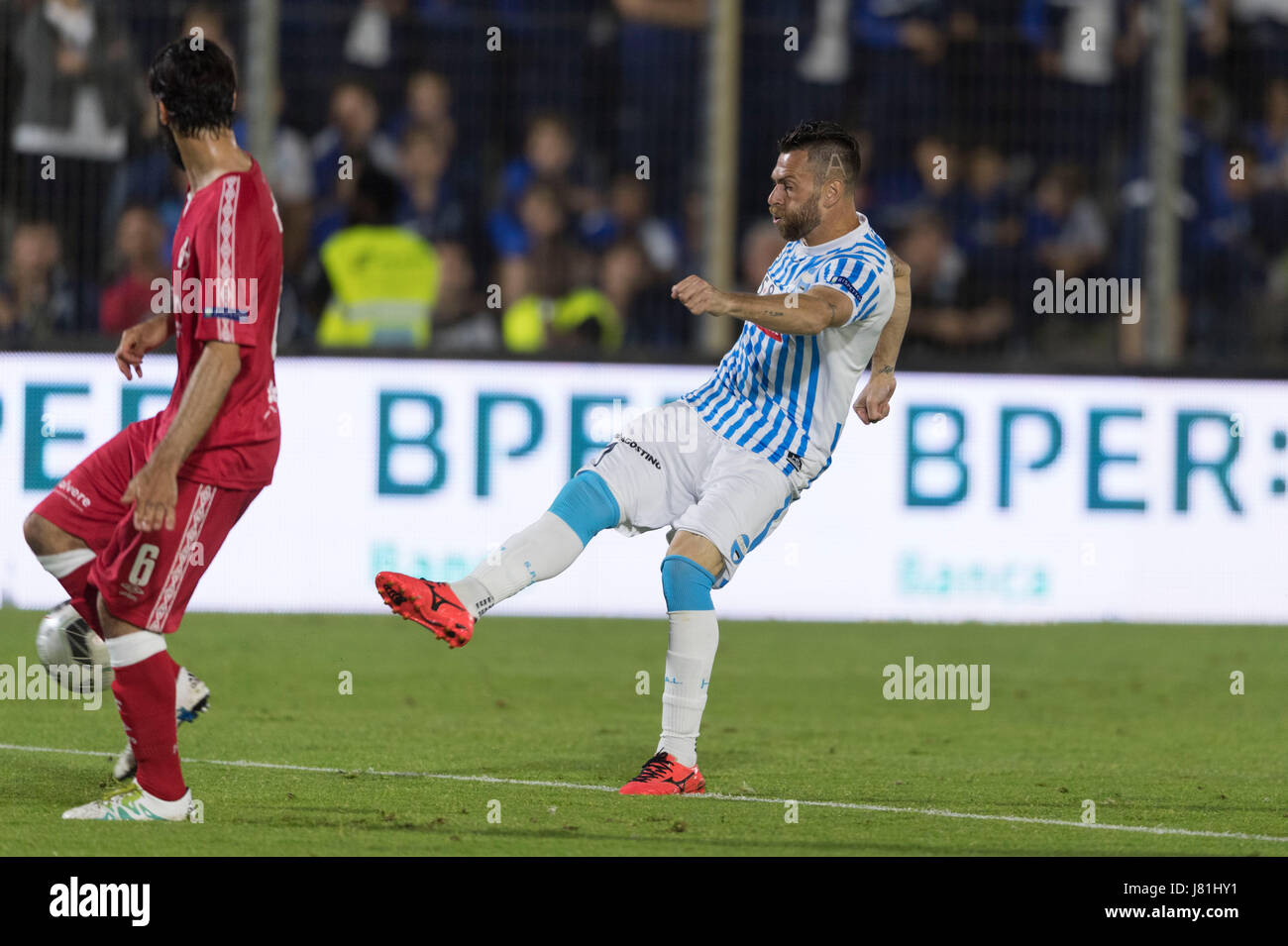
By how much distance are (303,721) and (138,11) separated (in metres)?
5.36

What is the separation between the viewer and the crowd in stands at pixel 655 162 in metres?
11.8

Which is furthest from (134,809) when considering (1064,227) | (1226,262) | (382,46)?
(1226,262)

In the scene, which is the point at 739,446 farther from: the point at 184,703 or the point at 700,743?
the point at 184,703

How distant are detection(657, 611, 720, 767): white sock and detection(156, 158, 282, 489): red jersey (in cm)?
141

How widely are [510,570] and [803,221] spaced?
145cm

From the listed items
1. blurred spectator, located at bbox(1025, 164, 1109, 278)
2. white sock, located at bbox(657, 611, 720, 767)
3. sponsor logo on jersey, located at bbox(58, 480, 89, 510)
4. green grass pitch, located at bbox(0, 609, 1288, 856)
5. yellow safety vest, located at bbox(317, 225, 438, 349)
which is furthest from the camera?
blurred spectator, located at bbox(1025, 164, 1109, 278)

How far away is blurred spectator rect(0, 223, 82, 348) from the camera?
11.1 metres

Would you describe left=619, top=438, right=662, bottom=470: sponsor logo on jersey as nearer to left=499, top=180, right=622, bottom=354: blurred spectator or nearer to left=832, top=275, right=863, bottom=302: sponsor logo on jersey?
left=832, top=275, right=863, bottom=302: sponsor logo on jersey

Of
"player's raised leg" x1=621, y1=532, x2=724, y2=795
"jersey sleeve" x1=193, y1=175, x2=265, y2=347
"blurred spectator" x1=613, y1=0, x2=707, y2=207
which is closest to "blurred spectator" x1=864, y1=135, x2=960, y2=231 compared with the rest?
"blurred spectator" x1=613, y1=0, x2=707, y2=207

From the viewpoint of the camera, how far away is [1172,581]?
1138 centimetres

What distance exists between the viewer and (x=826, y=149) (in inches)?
249

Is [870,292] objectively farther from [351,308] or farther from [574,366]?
[351,308]

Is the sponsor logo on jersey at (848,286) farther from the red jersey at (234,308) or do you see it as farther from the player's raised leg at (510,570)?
the red jersey at (234,308)
